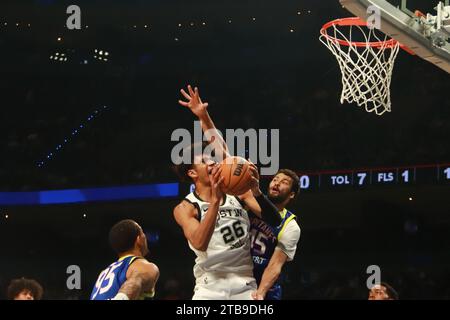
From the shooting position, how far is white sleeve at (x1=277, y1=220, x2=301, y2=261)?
4.76 metres

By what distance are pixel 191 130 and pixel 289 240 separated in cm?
847

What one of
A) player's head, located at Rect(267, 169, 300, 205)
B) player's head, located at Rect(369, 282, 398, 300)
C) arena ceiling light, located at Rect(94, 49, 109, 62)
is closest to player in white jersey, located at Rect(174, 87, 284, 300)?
player's head, located at Rect(267, 169, 300, 205)

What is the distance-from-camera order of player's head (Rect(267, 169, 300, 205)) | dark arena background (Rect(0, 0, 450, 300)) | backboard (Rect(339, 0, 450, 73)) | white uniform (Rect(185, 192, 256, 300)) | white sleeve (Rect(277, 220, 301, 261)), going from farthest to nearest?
dark arena background (Rect(0, 0, 450, 300))
backboard (Rect(339, 0, 450, 73))
player's head (Rect(267, 169, 300, 205))
white sleeve (Rect(277, 220, 301, 261))
white uniform (Rect(185, 192, 256, 300))

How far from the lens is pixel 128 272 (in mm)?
4199

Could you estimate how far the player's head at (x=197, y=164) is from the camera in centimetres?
452

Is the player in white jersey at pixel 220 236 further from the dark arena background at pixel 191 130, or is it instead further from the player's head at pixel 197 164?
the dark arena background at pixel 191 130

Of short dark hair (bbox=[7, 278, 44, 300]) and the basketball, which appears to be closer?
the basketball

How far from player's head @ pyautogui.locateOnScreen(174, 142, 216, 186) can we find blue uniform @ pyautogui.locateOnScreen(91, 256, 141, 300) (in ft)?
1.89

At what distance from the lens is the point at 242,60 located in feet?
49.9

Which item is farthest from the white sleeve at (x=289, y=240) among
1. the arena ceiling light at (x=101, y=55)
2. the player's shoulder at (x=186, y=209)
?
the arena ceiling light at (x=101, y=55)

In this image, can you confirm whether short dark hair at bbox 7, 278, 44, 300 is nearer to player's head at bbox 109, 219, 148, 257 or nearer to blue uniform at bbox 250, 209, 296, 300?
player's head at bbox 109, 219, 148, 257

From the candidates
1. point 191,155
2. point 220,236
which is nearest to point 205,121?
point 191,155
